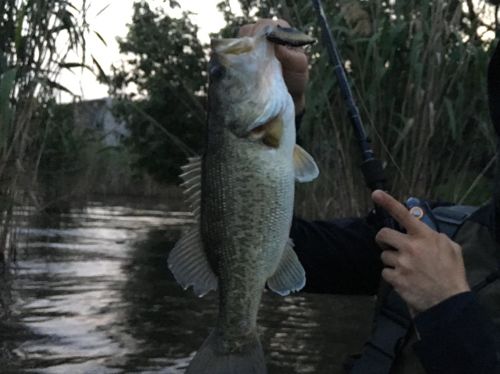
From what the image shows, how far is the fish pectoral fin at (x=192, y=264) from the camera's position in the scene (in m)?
1.96

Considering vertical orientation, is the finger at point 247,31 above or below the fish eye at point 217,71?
above

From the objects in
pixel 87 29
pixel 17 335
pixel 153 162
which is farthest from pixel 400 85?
pixel 153 162

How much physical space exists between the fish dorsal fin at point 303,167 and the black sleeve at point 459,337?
18.0 inches

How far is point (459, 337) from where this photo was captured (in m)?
1.96

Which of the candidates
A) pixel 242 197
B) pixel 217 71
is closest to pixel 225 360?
pixel 242 197

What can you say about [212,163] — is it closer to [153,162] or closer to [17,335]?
[17,335]

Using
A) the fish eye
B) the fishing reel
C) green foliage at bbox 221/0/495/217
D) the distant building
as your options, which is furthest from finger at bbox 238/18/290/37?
the distant building

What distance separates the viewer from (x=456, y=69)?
573 cm

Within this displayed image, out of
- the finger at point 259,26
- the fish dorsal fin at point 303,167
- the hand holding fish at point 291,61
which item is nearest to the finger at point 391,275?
the fish dorsal fin at point 303,167

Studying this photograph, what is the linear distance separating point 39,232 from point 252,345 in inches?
381

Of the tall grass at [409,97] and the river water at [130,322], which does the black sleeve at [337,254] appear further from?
the tall grass at [409,97]

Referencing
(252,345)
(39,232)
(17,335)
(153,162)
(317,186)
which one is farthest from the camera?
(153,162)

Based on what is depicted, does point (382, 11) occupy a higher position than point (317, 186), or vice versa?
point (382, 11)

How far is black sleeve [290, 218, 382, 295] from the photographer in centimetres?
Answer: 265
